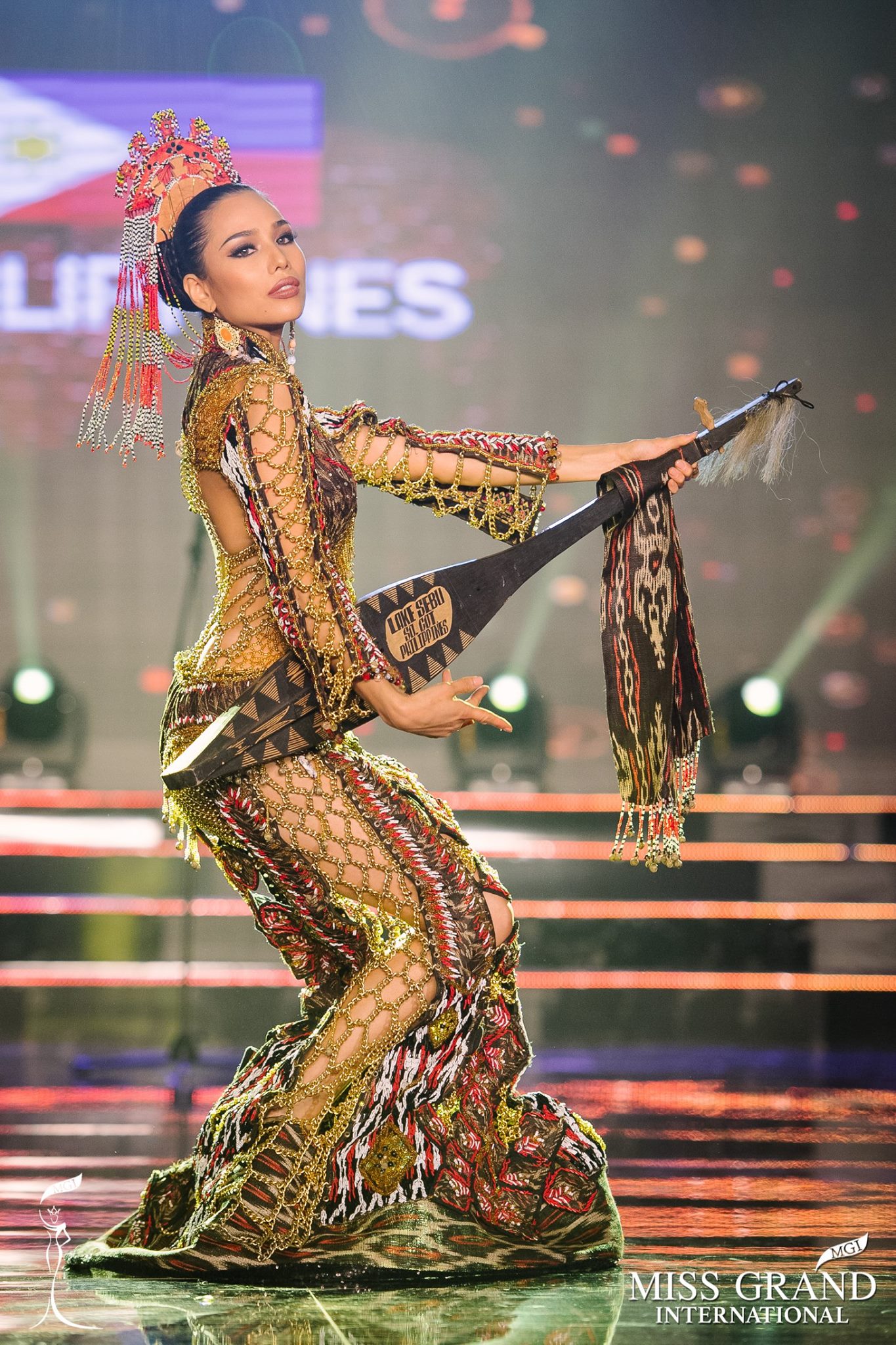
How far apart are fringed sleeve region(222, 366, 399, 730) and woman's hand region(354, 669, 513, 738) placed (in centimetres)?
2

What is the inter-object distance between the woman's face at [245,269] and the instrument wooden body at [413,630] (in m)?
0.44

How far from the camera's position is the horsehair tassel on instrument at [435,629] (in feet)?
6.47

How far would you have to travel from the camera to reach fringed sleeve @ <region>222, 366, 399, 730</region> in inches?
76.1

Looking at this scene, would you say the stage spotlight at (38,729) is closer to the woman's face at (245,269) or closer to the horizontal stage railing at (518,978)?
the horizontal stage railing at (518,978)

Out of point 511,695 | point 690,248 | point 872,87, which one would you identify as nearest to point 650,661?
point 511,695

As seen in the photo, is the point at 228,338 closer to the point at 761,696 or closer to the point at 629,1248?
the point at 629,1248

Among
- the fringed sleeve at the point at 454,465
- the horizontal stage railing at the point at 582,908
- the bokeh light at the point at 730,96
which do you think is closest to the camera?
the fringed sleeve at the point at 454,465

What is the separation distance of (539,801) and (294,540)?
118 inches

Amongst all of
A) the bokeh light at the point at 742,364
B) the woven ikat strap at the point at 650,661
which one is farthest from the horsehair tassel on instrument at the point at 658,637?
the bokeh light at the point at 742,364

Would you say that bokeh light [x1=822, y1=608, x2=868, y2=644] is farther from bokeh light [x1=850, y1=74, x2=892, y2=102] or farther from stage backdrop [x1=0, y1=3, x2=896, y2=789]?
bokeh light [x1=850, y1=74, x2=892, y2=102]

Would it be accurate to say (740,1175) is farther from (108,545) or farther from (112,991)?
(108,545)

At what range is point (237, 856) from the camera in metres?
2.09

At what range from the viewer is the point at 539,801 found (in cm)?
482

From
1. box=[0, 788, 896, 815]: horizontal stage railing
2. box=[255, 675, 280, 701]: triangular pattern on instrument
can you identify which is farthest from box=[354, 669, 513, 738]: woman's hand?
box=[0, 788, 896, 815]: horizontal stage railing
